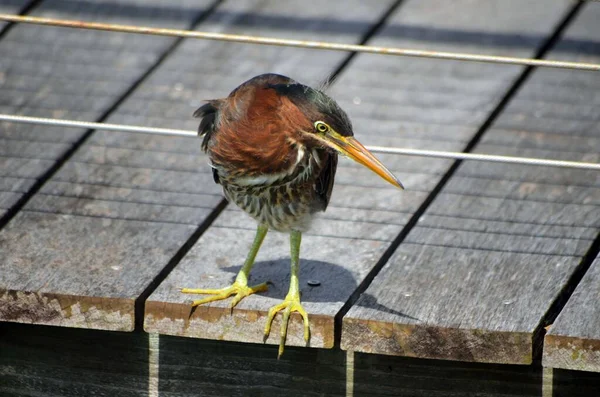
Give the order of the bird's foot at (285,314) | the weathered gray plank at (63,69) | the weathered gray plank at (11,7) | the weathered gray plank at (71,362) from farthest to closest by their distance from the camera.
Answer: the weathered gray plank at (11,7) < the weathered gray plank at (63,69) < the weathered gray plank at (71,362) < the bird's foot at (285,314)

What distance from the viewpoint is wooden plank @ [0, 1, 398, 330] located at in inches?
126

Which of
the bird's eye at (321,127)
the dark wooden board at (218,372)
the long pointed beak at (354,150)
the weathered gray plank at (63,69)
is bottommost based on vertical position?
the dark wooden board at (218,372)

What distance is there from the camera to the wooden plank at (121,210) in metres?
3.20

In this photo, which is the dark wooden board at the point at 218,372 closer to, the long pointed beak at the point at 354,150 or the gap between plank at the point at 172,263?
the gap between plank at the point at 172,263

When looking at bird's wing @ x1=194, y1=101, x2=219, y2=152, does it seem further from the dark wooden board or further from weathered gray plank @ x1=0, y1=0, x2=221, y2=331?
the dark wooden board

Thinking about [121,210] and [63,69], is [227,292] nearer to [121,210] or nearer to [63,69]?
[121,210]

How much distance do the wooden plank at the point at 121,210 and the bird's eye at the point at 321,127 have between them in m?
0.73

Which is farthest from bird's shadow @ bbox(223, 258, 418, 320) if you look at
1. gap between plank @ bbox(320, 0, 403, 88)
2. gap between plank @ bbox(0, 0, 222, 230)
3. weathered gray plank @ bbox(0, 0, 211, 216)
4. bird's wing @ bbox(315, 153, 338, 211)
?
gap between plank @ bbox(320, 0, 403, 88)

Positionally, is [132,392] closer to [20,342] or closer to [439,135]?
[20,342]

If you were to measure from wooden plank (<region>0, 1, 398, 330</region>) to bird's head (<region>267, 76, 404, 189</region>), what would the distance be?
73 cm

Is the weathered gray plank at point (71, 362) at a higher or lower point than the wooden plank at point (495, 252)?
lower

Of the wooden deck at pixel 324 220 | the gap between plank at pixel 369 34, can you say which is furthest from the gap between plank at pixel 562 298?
the gap between plank at pixel 369 34

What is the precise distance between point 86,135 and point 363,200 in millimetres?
1144

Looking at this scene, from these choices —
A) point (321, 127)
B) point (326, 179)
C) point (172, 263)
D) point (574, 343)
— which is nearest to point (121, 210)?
point (172, 263)
